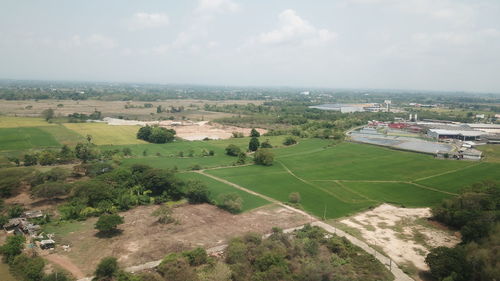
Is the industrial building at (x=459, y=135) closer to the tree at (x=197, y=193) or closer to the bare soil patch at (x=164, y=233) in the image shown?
the bare soil patch at (x=164, y=233)

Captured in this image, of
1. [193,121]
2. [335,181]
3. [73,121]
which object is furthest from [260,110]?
[335,181]

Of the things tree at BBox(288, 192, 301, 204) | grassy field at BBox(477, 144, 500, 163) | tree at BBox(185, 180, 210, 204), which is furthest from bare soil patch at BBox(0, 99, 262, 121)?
tree at BBox(288, 192, 301, 204)

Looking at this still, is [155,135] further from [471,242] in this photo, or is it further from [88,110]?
[88,110]

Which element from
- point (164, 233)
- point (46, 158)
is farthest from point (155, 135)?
point (164, 233)

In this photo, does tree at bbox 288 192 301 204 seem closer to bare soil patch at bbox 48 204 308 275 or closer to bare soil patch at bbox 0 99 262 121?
bare soil patch at bbox 48 204 308 275

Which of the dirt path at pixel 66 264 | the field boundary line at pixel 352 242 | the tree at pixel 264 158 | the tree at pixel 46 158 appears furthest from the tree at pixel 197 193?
the tree at pixel 46 158

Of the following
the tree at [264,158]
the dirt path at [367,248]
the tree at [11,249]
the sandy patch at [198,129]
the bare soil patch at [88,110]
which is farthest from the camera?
the bare soil patch at [88,110]
